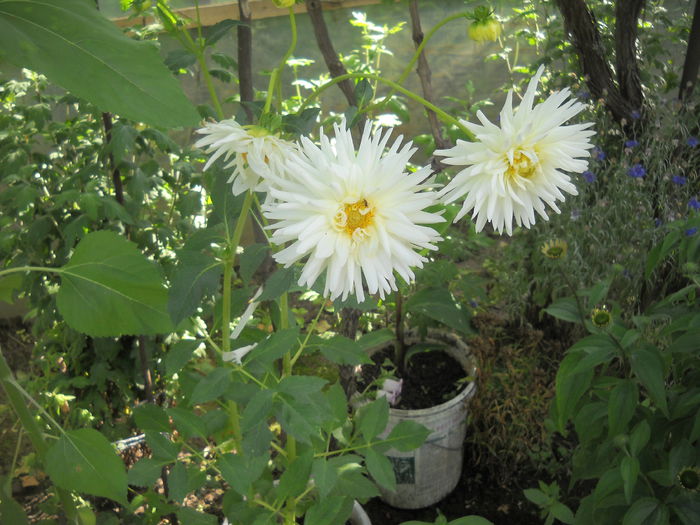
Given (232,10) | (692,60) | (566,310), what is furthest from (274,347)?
(232,10)

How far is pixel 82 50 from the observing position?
1.44 feet

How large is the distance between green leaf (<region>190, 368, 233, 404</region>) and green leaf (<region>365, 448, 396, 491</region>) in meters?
0.33

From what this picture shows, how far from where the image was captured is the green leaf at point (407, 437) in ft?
3.80

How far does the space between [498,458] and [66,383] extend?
119 cm

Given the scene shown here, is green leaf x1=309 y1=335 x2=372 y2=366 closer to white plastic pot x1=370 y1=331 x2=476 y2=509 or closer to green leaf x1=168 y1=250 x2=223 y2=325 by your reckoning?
green leaf x1=168 y1=250 x2=223 y2=325

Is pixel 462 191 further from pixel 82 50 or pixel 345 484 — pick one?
pixel 345 484

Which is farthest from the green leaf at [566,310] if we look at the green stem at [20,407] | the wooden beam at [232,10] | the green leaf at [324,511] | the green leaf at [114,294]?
the wooden beam at [232,10]

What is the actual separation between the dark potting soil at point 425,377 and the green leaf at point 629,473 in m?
0.80

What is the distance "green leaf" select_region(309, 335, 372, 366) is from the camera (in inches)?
40.8

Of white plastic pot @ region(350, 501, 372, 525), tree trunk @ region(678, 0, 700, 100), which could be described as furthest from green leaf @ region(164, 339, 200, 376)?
tree trunk @ region(678, 0, 700, 100)

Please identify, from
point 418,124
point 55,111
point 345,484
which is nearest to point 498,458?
point 345,484

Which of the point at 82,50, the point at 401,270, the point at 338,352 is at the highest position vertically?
the point at 82,50

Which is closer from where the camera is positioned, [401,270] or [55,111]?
[401,270]

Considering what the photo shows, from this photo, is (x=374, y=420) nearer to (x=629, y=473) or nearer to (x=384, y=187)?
(x=629, y=473)
